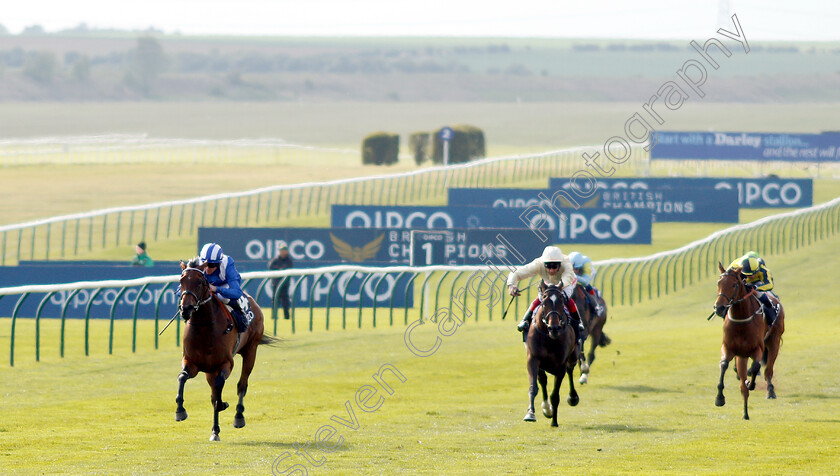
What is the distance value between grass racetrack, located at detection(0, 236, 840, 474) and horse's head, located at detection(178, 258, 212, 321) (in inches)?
45.0

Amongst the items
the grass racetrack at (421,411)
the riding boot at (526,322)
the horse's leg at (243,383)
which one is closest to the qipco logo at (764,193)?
the grass racetrack at (421,411)

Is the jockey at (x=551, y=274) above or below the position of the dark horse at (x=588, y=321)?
above

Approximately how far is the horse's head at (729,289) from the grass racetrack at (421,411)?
110cm

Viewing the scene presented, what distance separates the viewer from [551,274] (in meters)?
12.0

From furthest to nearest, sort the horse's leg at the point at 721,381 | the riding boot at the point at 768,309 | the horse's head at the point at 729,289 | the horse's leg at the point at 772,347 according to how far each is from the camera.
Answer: the horse's leg at the point at 772,347, the riding boot at the point at 768,309, the horse's leg at the point at 721,381, the horse's head at the point at 729,289

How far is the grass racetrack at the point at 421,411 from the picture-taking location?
1048 centimetres

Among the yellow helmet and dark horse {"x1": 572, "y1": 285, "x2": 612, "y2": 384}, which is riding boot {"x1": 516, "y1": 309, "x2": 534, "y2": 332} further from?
the yellow helmet

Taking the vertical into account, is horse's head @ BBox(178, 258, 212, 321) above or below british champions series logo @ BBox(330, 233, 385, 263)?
below

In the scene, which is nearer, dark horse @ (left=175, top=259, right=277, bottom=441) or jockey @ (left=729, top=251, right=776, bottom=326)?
dark horse @ (left=175, top=259, right=277, bottom=441)

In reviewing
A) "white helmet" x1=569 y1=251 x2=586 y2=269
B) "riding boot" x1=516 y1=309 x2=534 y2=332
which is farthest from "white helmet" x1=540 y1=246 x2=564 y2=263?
"white helmet" x1=569 y1=251 x2=586 y2=269

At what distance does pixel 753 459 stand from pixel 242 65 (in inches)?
5294

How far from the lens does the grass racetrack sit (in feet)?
34.4

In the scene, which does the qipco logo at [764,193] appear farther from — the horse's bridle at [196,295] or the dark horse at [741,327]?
the horse's bridle at [196,295]

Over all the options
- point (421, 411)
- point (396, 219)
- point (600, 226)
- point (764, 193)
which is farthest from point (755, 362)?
point (764, 193)
